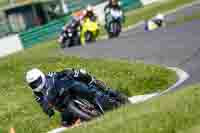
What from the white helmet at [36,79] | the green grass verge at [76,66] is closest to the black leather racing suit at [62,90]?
the white helmet at [36,79]

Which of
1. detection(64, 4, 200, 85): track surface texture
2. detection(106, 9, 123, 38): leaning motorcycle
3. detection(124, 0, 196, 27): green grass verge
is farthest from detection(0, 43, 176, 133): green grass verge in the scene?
detection(124, 0, 196, 27): green grass verge

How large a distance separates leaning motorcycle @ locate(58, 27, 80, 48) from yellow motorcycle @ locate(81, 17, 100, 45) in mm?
521

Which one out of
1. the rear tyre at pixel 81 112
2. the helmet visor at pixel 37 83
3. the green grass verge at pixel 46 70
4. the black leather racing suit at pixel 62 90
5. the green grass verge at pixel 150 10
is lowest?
the green grass verge at pixel 150 10

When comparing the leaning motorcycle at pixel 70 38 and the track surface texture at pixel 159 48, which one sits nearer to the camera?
the track surface texture at pixel 159 48

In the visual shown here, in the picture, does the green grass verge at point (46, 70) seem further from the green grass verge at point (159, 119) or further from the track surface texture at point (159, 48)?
the green grass verge at point (159, 119)

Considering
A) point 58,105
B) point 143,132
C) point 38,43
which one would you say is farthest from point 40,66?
point 38,43

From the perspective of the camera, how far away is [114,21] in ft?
87.3

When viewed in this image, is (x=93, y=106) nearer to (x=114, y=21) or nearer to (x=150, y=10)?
(x=114, y=21)

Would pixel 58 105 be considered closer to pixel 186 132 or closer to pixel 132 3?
pixel 186 132

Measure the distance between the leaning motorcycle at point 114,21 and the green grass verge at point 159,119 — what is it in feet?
54.0

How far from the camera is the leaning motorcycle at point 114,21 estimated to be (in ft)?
86.0

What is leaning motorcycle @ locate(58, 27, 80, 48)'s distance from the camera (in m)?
25.8

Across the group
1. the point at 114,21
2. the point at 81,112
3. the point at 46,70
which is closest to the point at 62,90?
the point at 81,112

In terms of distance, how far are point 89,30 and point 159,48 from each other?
5.56 m
